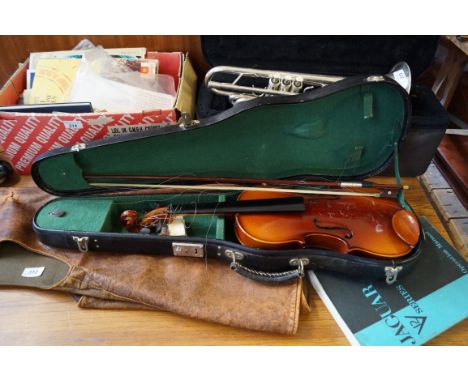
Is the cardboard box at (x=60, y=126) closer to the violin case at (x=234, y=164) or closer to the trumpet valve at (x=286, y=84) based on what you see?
the violin case at (x=234, y=164)

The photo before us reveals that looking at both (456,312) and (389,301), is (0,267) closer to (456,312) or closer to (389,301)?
(389,301)

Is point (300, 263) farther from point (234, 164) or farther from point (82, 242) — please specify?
point (82, 242)

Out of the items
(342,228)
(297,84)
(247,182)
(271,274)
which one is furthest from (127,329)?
(297,84)

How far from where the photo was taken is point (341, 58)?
119 cm

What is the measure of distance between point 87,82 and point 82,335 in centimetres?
80

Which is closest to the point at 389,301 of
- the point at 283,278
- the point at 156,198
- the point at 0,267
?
the point at 283,278

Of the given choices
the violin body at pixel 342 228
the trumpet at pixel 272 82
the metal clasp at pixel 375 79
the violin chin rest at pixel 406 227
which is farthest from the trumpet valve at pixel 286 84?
the violin chin rest at pixel 406 227

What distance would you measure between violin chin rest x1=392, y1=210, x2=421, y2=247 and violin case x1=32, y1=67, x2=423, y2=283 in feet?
0.09

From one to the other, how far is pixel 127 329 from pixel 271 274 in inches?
15.3

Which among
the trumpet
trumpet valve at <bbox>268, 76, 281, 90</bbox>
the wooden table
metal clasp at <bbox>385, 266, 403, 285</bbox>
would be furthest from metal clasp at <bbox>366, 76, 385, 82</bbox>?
the wooden table

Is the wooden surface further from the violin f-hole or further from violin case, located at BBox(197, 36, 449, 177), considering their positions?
the violin f-hole

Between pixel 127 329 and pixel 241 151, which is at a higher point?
pixel 241 151

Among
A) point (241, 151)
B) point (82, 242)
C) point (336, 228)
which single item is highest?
point (241, 151)

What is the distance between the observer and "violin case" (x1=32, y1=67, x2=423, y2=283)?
2.89ft
